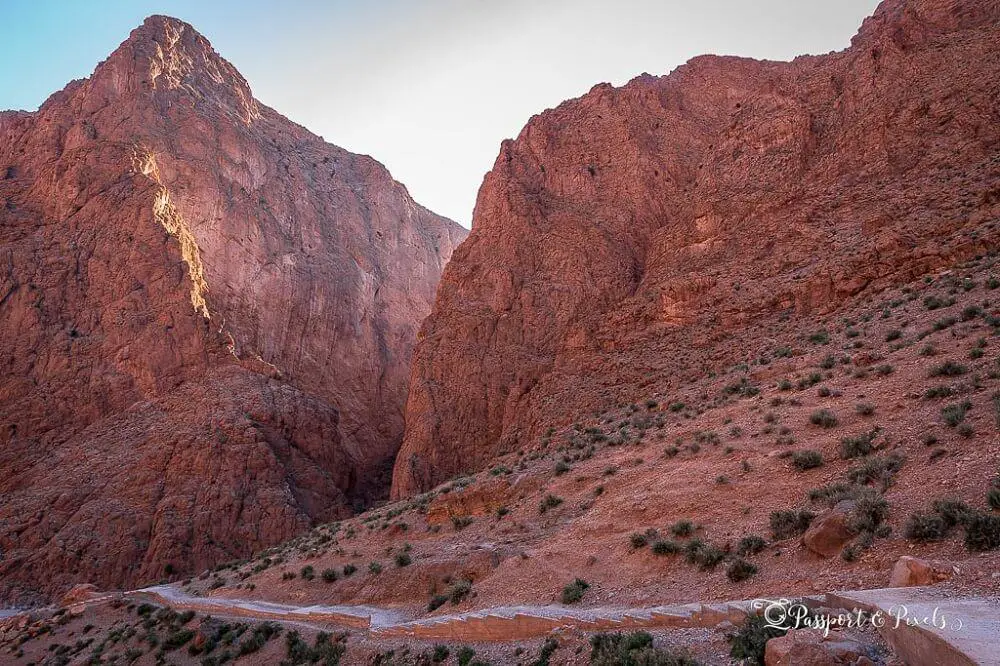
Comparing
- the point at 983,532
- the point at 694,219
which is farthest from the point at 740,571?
the point at 694,219

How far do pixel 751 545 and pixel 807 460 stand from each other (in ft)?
10.0

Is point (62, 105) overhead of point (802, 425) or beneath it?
overhead

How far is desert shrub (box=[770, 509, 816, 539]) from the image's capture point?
30.6 ft

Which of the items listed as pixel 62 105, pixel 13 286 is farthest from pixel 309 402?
pixel 62 105

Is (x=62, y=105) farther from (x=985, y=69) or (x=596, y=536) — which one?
(x=985, y=69)

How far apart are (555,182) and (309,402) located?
28995 mm

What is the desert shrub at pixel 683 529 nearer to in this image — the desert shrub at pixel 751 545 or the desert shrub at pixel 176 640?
the desert shrub at pixel 751 545

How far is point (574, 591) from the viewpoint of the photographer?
1097cm

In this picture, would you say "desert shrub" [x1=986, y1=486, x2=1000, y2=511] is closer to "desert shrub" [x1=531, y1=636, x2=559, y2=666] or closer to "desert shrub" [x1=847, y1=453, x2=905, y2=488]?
"desert shrub" [x1=847, y1=453, x2=905, y2=488]

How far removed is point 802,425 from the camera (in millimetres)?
14102

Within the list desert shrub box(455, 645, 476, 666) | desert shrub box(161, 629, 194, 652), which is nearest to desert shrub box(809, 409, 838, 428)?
desert shrub box(455, 645, 476, 666)

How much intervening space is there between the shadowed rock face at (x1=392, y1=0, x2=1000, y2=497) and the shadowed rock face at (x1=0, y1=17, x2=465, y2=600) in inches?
551

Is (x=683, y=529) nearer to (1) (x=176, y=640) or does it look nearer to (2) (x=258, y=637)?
(2) (x=258, y=637)

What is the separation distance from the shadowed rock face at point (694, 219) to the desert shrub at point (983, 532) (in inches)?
789
